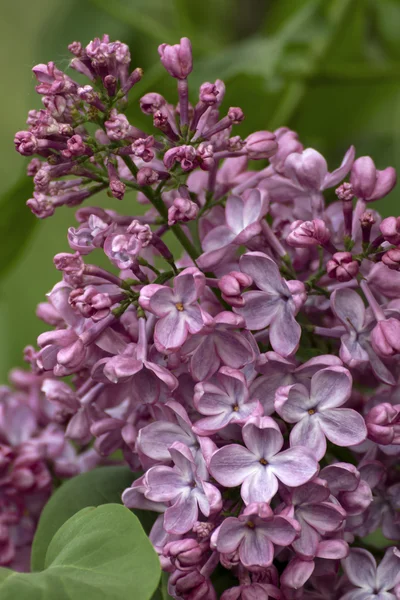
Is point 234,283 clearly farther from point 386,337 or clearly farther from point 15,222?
point 15,222

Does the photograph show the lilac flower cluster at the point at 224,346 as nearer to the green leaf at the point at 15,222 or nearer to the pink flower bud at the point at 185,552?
the pink flower bud at the point at 185,552

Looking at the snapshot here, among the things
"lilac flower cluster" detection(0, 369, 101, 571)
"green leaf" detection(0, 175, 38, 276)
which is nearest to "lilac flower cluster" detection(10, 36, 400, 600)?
"lilac flower cluster" detection(0, 369, 101, 571)

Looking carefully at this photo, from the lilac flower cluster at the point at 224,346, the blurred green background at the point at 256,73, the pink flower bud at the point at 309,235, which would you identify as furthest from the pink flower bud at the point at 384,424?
the blurred green background at the point at 256,73

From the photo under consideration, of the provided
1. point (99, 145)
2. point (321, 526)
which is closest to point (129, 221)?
point (99, 145)

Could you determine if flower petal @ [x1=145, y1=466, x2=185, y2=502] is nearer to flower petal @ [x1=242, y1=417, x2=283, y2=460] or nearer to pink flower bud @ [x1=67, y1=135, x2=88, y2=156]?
flower petal @ [x1=242, y1=417, x2=283, y2=460]

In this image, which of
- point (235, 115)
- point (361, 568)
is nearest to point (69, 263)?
point (235, 115)

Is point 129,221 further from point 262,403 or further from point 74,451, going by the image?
point 74,451
